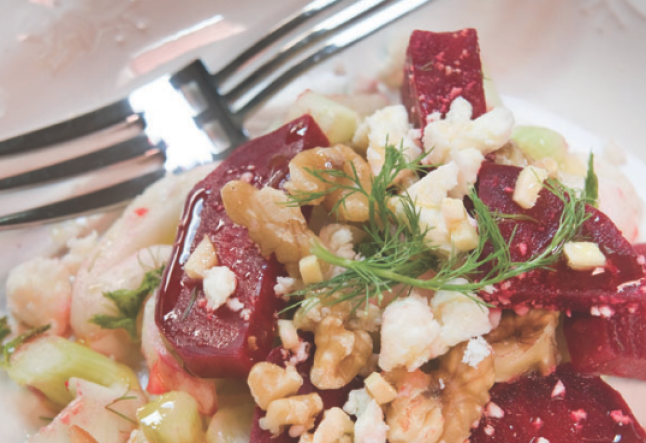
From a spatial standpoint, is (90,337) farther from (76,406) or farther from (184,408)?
(184,408)

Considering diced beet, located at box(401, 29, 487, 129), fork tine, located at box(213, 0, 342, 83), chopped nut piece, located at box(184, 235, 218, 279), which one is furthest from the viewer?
fork tine, located at box(213, 0, 342, 83)

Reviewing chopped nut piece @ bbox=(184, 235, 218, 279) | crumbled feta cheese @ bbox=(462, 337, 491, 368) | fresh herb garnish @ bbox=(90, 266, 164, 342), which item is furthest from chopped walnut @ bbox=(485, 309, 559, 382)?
fresh herb garnish @ bbox=(90, 266, 164, 342)

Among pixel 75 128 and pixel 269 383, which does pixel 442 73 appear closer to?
pixel 269 383

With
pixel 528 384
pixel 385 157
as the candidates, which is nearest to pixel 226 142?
pixel 385 157

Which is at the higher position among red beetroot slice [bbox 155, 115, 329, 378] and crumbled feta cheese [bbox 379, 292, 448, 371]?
red beetroot slice [bbox 155, 115, 329, 378]

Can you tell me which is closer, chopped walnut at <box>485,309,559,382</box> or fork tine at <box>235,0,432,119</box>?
chopped walnut at <box>485,309,559,382</box>

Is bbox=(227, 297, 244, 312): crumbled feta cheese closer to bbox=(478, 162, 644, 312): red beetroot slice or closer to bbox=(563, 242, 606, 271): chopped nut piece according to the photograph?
bbox=(478, 162, 644, 312): red beetroot slice

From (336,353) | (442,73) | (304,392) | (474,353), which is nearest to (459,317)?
(474,353)
